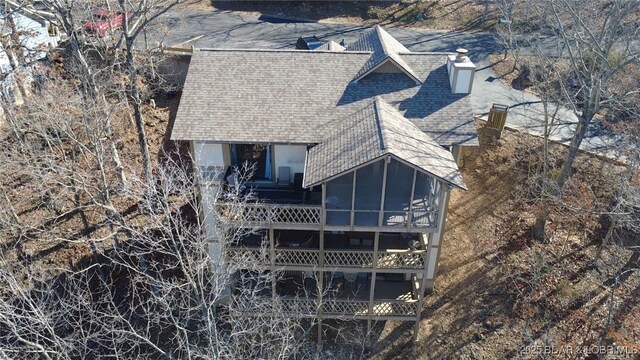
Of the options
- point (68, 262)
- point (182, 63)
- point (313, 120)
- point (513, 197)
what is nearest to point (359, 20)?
point (182, 63)

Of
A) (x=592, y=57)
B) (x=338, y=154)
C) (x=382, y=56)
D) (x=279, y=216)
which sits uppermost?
(x=382, y=56)

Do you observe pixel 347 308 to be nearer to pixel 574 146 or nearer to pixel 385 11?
pixel 574 146

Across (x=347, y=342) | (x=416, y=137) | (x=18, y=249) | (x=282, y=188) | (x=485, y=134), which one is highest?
(x=416, y=137)

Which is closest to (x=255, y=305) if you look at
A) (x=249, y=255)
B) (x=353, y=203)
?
(x=249, y=255)

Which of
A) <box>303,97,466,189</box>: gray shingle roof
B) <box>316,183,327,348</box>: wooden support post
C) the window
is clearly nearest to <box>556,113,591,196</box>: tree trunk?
<box>303,97,466,189</box>: gray shingle roof

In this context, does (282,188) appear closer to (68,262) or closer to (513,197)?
(68,262)

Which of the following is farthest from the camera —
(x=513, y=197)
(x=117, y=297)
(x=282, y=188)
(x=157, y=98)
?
(x=157, y=98)
